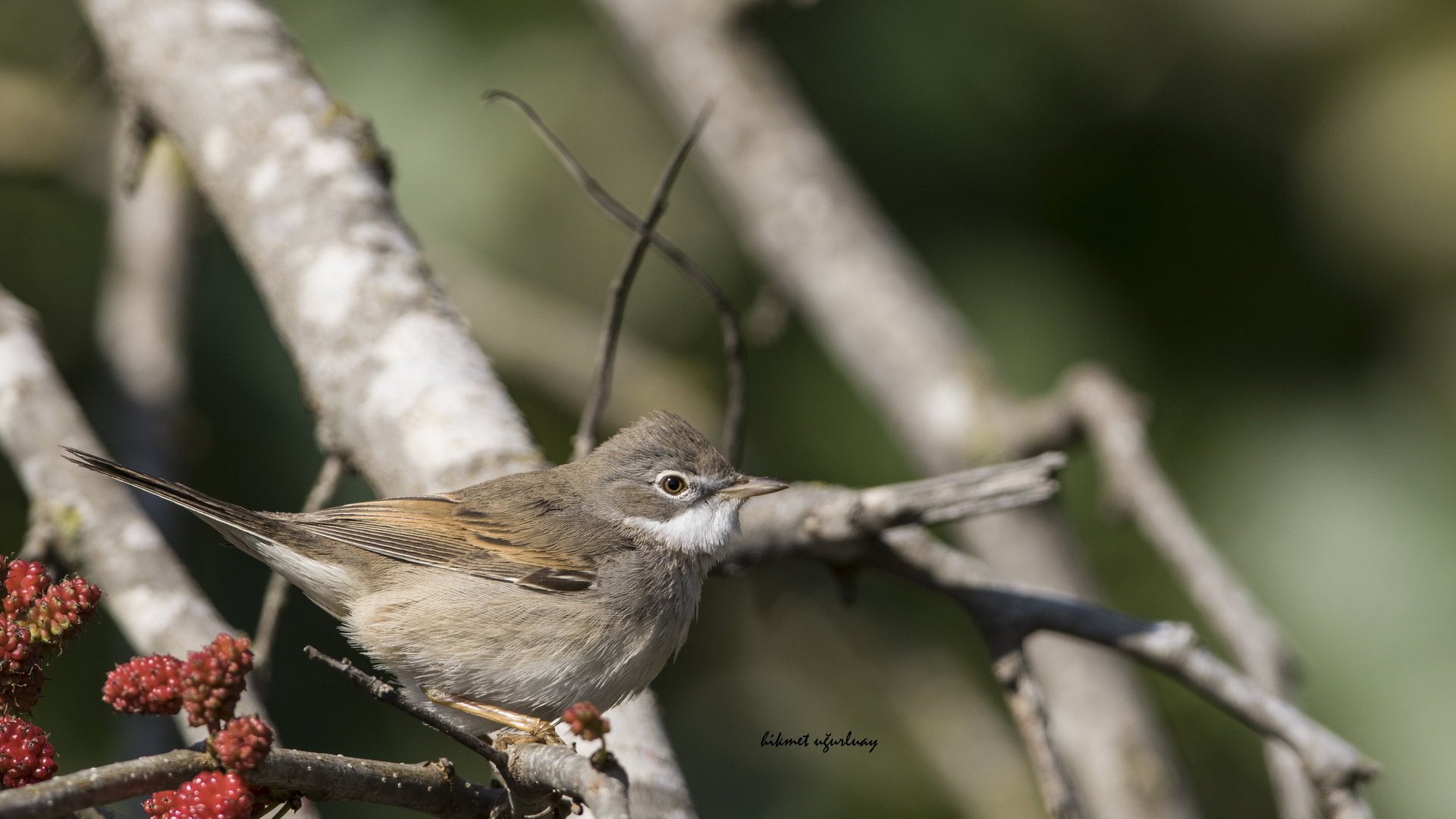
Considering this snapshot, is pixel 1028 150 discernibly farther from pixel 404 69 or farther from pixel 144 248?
pixel 144 248

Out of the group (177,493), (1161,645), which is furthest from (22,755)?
(1161,645)

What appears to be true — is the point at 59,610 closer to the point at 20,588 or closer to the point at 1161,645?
the point at 20,588

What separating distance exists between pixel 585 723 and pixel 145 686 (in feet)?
2.14

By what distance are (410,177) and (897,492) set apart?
368cm

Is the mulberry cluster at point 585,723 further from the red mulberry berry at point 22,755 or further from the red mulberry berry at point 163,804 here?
the red mulberry berry at point 22,755

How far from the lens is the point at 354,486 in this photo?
5.31 m

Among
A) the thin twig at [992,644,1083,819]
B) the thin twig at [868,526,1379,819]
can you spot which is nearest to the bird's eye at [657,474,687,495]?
the thin twig at [868,526,1379,819]

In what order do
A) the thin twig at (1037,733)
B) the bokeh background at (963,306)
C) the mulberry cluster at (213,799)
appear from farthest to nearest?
1. the bokeh background at (963,306)
2. the thin twig at (1037,733)
3. the mulberry cluster at (213,799)

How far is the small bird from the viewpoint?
3.22 m

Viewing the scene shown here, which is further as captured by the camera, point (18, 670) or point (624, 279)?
point (624, 279)

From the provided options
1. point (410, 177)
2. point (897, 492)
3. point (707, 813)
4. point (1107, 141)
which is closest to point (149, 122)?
point (410, 177)

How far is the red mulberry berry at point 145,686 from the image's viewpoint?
5.25 ft

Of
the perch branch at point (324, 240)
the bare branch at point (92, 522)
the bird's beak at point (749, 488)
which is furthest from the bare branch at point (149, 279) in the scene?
the bird's beak at point (749, 488)

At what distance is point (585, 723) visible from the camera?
1707 millimetres
